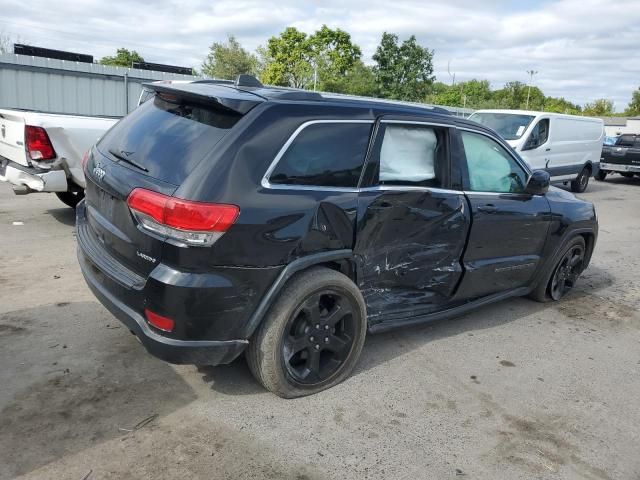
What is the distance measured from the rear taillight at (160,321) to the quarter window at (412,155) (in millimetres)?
1608

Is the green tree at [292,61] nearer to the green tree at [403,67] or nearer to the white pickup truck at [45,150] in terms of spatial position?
the green tree at [403,67]

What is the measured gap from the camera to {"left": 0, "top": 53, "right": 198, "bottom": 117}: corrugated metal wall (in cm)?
1633

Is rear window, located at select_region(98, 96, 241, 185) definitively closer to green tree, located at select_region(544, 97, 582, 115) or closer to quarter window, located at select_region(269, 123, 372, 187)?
quarter window, located at select_region(269, 123, 372, 187)

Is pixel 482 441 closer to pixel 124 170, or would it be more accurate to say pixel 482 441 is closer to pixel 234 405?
pixel 234 405

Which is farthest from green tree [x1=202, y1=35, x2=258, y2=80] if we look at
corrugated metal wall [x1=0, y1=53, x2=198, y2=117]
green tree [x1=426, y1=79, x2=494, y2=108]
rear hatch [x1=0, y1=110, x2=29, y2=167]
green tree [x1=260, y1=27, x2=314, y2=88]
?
rear hatch [x1=0, y1=110, x2=29, y2=167]

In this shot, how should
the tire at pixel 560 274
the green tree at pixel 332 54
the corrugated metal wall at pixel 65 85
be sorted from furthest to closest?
the green tree at pixel 332 54 < the corrugated metal wall at pixel 65 85 < the tire at pixel 560 274

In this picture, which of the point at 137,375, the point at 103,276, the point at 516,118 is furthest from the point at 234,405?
the point at 516,118

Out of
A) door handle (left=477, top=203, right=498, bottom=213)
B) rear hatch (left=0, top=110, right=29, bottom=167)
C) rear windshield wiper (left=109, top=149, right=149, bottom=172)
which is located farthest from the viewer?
rear hatch (left=0, top=110, right=29, bottom=167)

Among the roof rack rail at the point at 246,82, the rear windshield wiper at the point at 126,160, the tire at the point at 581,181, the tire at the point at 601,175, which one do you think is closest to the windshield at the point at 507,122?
the tire at the point at 581,181

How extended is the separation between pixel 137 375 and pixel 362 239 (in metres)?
1.66

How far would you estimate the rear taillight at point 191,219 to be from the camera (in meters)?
2.79

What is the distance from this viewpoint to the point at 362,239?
137 inches

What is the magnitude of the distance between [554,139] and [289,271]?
39.8ft

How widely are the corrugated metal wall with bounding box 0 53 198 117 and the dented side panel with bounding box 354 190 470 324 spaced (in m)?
14.0
